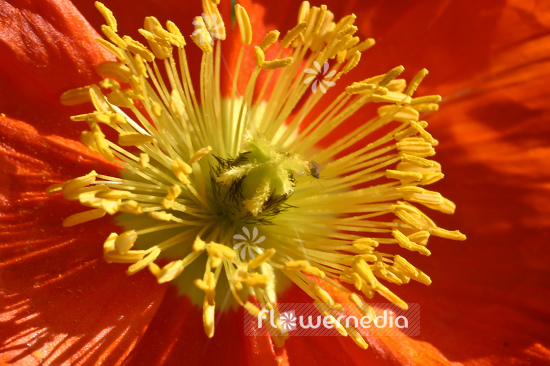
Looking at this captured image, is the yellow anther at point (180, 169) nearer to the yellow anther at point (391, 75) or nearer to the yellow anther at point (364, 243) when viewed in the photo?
the yellow anther at point (364, 243)

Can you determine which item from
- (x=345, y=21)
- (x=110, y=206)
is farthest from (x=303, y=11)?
(x=110, y=206)

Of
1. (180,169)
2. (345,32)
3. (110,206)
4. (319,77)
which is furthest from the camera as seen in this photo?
(319,77)

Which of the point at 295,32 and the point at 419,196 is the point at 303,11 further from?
the point at 419,196

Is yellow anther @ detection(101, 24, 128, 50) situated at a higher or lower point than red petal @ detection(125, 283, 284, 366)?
higher

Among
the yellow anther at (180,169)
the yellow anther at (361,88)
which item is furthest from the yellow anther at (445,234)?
the yellow anther at (180,169)

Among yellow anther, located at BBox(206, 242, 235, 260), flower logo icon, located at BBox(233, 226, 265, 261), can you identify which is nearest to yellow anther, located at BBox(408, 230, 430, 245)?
flower logo icon, located at BBox(233, 226, 265, 261)

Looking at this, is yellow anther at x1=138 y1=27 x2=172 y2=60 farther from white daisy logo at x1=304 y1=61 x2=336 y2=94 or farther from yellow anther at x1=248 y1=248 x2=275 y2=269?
yellow anther at x1=248 y1=248 x2=275 y2=269
